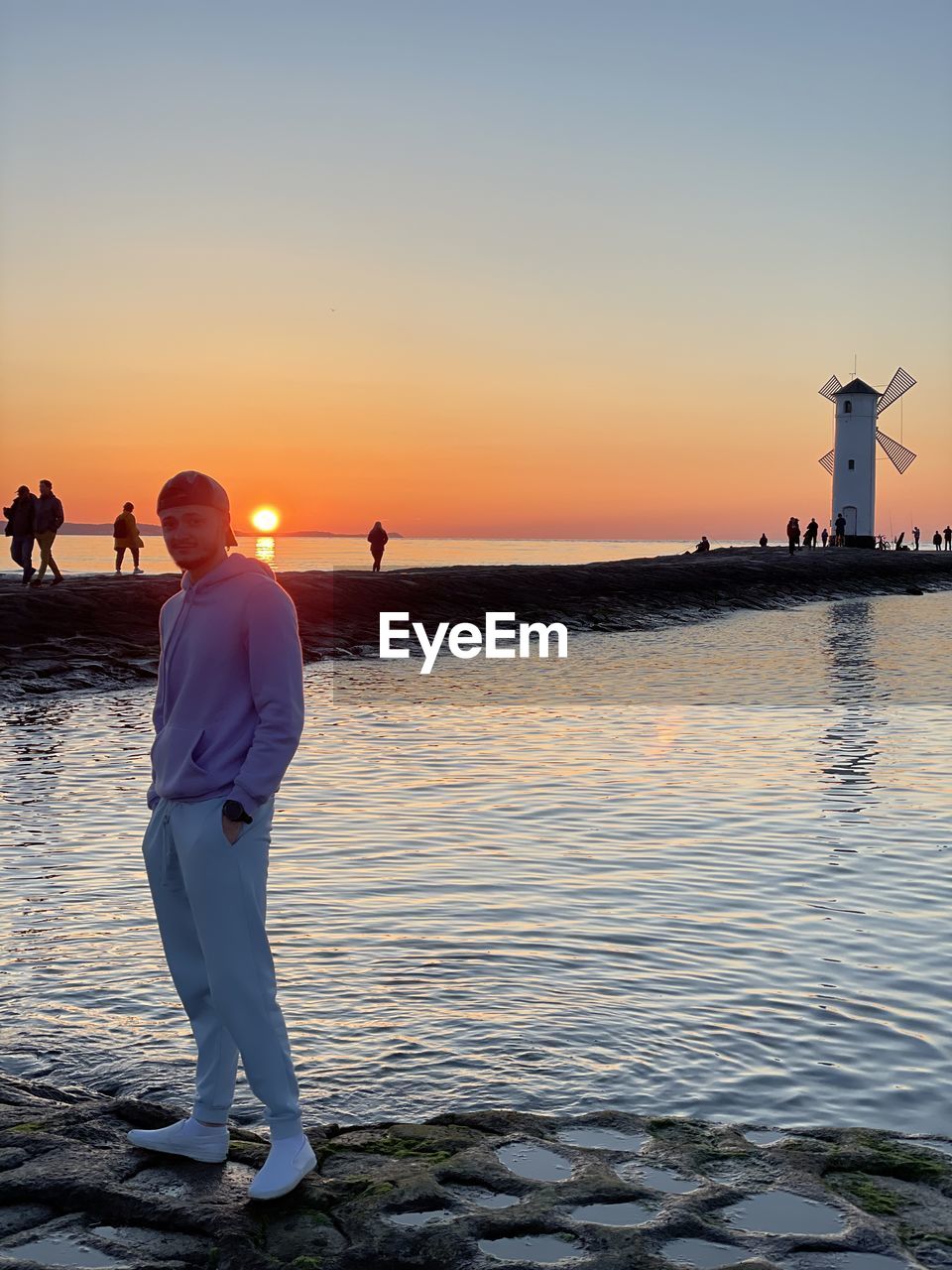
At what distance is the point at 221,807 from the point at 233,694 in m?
0.40

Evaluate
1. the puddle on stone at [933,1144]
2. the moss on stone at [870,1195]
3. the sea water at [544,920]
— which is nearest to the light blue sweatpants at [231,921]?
the sea water at [544,920]

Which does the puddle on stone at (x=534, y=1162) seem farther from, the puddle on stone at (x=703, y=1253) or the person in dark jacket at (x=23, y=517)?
the person in dark jacket at (x=23, y=517)

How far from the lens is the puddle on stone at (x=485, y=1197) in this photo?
4.68m

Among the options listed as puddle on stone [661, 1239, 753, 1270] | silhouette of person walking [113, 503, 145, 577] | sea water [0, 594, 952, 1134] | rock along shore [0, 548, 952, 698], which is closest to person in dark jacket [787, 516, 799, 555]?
rock along shore [0, 548, 952, 698]

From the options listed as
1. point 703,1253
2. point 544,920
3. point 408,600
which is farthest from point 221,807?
point 408,600

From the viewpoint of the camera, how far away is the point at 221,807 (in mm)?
4793

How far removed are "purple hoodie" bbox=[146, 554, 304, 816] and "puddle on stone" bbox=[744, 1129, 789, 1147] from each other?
234cm

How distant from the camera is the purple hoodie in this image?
4797 millimetres

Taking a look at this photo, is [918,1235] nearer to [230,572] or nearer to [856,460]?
[230,572]

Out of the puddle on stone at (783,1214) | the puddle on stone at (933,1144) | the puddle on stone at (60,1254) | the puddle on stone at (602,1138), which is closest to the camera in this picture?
the puddle on stone at (60,1254)

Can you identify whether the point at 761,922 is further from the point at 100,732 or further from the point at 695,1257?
the point at 100,732

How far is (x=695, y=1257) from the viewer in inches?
171

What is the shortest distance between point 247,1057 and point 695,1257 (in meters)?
1.63

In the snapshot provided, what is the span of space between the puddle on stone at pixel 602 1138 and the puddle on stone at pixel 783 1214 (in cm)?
60
